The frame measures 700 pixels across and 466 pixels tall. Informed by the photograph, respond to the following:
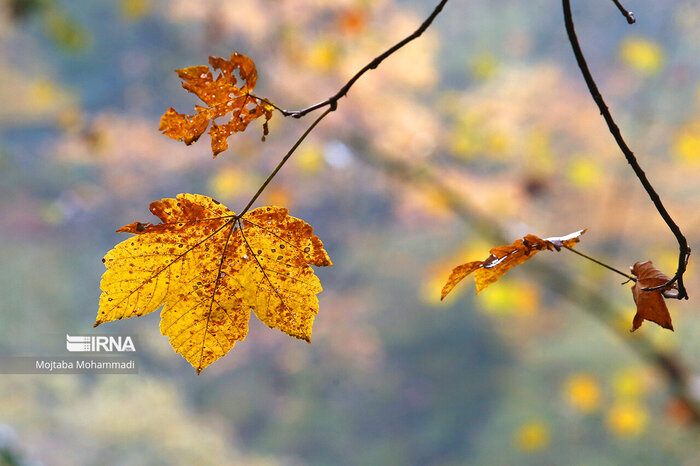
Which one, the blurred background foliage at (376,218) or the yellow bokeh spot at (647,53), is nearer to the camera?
the yellow bokeh spot at (647,53)

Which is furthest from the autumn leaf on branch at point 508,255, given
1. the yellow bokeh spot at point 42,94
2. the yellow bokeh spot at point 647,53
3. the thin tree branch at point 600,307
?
the yellow bokeh spot at point 42,94

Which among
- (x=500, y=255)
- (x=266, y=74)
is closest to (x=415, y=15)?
(x=266, y=74)

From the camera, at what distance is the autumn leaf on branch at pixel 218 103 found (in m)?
0.39

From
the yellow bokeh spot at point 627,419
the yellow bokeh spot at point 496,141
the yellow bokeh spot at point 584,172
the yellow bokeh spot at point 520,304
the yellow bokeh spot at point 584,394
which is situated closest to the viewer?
the yellow bokeh spot at point 496,141

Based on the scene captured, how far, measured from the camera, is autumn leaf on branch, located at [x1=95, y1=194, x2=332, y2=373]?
42 cm

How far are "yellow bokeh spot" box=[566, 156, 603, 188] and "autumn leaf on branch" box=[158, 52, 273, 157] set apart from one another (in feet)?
16.1

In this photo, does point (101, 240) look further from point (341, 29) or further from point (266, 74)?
point (341, 29)

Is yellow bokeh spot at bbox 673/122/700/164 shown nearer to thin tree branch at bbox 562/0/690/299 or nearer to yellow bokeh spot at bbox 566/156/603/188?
yellow bokeh spot at bbox 566/156/603/188

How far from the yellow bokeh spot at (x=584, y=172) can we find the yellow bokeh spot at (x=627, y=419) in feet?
6.24

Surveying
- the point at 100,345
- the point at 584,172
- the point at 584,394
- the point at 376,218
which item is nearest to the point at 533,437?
the point at 584,394

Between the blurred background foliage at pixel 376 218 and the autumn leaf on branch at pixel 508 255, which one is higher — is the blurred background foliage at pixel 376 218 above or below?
above

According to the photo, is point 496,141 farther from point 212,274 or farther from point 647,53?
point 212,274

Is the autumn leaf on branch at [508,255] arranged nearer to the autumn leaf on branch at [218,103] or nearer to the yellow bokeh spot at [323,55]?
the autumn leaf on branch at [218,103]

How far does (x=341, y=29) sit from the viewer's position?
421 cm
